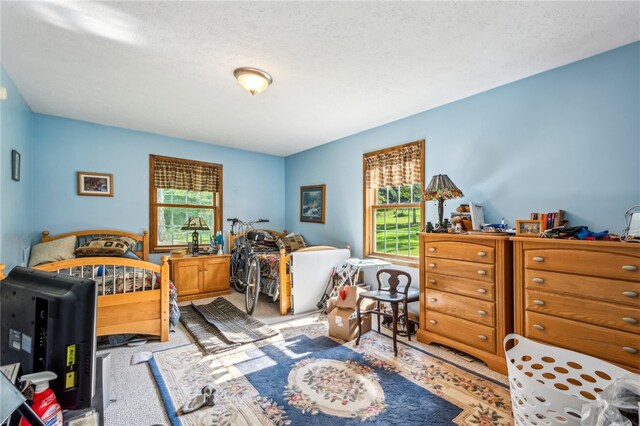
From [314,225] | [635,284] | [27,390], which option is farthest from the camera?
[314,225]

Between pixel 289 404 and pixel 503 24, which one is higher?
pixel 503 24

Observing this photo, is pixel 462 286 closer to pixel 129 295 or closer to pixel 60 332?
pixel 60 332

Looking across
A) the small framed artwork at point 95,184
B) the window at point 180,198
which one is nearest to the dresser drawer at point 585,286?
the window at point 180,198

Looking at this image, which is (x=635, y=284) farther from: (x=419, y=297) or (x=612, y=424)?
(x=419, y=297)

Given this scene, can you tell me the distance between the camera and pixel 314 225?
5.09 meters

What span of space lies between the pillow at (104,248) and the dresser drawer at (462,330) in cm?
370

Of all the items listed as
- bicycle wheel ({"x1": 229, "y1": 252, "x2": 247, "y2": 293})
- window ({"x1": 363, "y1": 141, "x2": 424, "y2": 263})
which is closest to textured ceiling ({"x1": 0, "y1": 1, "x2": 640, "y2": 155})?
window ({"x1": 363, "y1": 141, "x2": 424, "y2": 263})

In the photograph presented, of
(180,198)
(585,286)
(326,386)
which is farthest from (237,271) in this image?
(585,286)

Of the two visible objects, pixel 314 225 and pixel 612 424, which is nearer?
pixel 612 424

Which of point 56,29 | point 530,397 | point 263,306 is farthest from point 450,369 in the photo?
point 56,29

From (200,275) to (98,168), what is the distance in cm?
204

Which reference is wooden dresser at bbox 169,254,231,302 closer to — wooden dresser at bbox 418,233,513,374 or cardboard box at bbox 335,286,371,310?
cardboard box at bbox 335,286,371,310

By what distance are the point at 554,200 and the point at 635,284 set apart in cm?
88

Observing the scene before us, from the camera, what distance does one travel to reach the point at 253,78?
2486 mm
